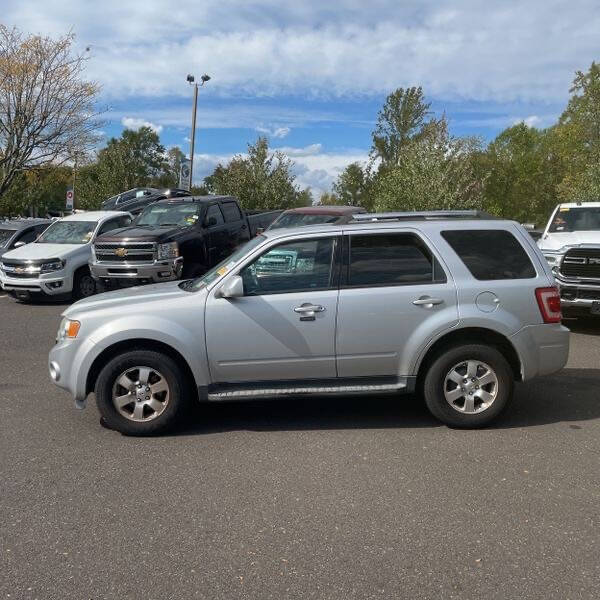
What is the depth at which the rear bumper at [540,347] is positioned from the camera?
5.38 meters

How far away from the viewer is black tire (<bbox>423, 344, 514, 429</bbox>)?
5324 mm

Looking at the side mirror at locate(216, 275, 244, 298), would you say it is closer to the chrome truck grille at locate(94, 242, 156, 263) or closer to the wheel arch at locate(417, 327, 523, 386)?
the wheel arch at locate(417, 327, 523, 386)

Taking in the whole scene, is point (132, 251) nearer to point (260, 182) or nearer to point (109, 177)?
point (260, 182)

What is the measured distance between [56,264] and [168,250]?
235cm

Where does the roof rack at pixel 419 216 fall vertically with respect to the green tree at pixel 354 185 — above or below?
below

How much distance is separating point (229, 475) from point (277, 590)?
4.70 ft

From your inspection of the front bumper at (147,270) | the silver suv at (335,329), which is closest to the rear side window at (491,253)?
the silver suv at (335,329)

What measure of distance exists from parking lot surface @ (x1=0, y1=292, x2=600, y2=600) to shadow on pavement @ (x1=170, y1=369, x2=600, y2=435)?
3 cm

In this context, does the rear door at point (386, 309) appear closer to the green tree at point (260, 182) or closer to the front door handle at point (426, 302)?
the front door handle at point (426, 302)

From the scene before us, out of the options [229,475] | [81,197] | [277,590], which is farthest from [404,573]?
[81,197]

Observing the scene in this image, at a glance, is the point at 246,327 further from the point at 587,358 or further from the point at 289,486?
the point at 587,358

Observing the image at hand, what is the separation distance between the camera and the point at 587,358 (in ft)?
26.7

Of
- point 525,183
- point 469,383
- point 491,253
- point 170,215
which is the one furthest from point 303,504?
point 525,183

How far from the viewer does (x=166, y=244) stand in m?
12.4
